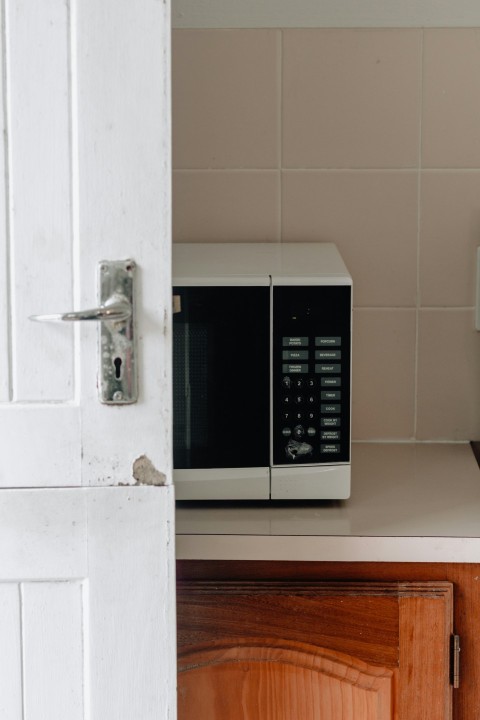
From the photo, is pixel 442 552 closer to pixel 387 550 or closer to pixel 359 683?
pixel 387 550

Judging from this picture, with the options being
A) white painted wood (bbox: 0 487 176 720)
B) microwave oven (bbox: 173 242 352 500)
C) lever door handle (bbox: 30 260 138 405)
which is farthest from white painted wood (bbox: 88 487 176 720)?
microwave oven (bbox: 173 242 352 500)

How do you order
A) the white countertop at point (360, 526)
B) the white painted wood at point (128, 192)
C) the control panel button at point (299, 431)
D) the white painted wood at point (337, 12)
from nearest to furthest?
the white painted wood at point (128, 192), the white countertop at point (360, 526), the control panel button at point (299, 431), the white painted wood at point (337, 12)

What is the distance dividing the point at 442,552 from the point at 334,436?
0.21 meters

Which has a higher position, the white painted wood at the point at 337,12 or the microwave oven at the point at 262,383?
the white painted wood at the point at 337,12

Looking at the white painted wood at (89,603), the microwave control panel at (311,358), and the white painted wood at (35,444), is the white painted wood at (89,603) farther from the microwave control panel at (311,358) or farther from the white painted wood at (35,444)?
the microwave control panel at (311,358)

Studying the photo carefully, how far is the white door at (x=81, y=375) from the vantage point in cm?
93

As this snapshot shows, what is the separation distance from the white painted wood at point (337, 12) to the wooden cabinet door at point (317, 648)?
35.7 inches

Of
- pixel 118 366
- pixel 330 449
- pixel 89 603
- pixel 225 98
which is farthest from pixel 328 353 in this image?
pixel 225 98

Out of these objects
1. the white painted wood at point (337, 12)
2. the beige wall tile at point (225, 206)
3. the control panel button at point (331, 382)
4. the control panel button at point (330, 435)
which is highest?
the white painted wood at point (337, 12)

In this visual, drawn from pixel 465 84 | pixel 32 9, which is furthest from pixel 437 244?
pixel 32 9

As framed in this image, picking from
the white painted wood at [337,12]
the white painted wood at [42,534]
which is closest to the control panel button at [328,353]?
the white painted wood at [42,534]

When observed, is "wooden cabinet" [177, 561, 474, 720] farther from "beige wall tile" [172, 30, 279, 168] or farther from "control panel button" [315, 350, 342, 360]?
"beige wall tile" [172, 30, 279, 168]

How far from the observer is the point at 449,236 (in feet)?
5.08

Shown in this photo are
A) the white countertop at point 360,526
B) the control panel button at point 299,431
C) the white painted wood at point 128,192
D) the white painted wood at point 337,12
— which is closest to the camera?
the white painted wood at point 128,192
